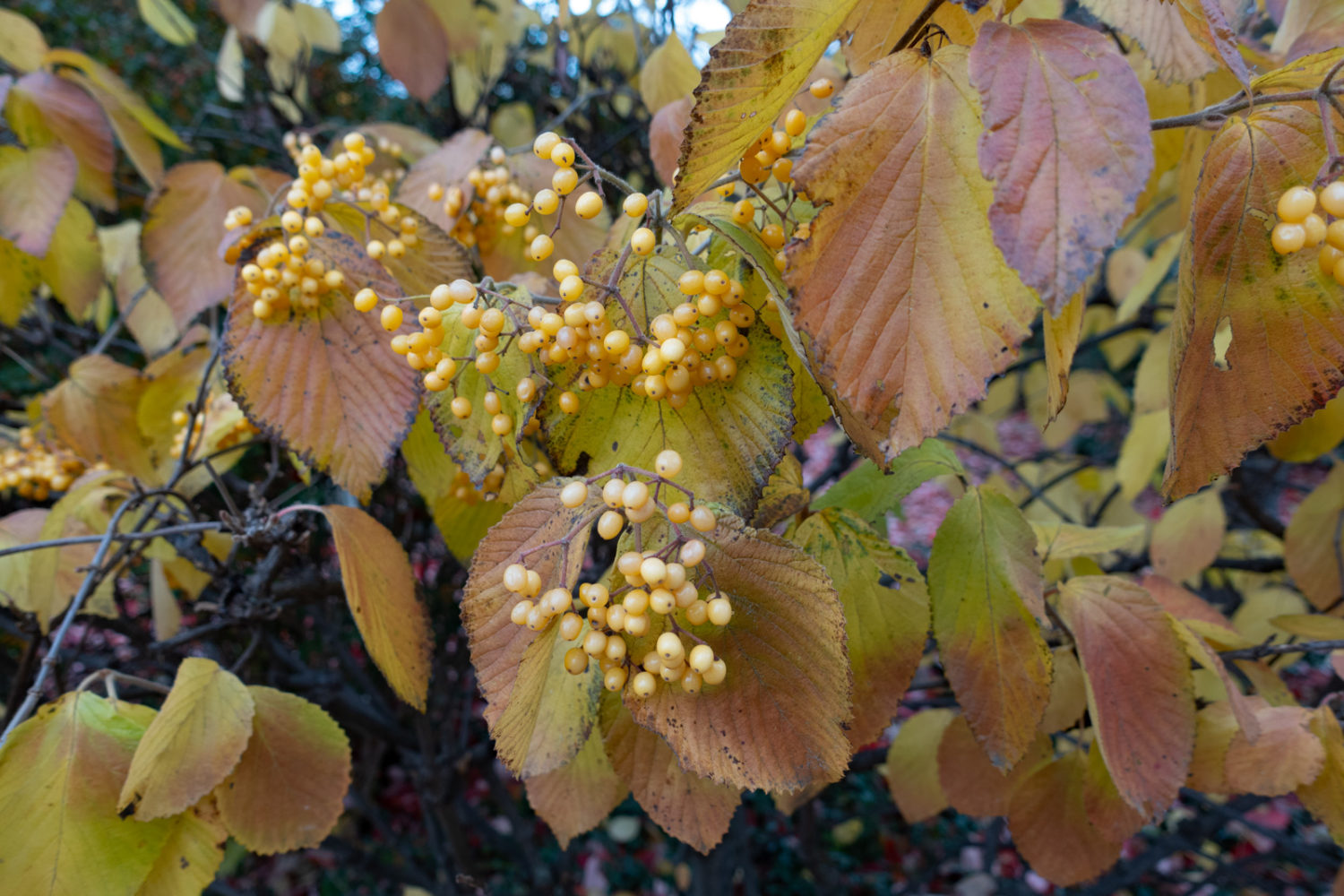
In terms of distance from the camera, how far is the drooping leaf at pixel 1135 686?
35.5 inches

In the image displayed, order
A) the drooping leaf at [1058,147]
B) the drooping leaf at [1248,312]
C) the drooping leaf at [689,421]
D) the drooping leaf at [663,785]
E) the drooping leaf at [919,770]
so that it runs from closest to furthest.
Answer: the drooping leaf at [1058,147] → the drooping leaf at [1248,312] → the drooping leaf at [689,421] → the drooping leaf at [663,785] → the drooping leaf at [919,770]

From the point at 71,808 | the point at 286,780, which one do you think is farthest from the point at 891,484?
the point at 71,808

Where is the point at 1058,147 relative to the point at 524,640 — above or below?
above

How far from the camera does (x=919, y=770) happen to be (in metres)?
1.52

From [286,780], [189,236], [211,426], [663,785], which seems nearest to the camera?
[663,785]

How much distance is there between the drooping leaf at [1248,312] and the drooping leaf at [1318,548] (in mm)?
1505

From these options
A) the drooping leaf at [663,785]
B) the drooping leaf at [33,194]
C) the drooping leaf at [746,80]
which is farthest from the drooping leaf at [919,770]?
the drooping leaf at [33,194]

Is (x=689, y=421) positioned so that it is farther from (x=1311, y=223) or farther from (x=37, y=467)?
(x=37, y=467)

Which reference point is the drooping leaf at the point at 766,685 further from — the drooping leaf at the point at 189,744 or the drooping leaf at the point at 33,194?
the drooping leaf at the point at 33,194

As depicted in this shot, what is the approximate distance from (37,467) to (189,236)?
82cm

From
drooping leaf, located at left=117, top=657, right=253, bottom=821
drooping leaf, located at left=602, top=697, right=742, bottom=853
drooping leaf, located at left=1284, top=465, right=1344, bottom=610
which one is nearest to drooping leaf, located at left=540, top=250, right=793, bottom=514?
drooping leaf, located at left=602, top=697, right=742, bottom=853

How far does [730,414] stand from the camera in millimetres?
705

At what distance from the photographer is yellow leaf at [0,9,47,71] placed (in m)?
1.65

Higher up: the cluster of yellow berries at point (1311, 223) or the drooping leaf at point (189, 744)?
the cluster of yellow berries at point (1311, 223)
